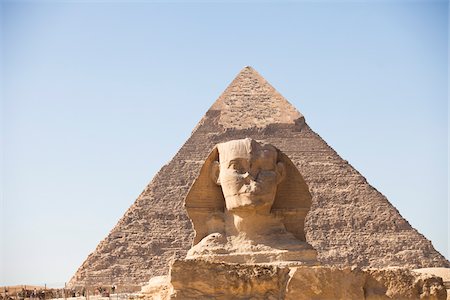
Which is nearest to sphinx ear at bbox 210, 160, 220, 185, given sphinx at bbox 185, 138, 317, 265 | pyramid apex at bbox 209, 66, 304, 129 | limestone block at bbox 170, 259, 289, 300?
sphinx at bbox 185, 138, 317, 265

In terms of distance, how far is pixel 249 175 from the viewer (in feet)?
27.9

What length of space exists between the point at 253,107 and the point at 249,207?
11938 cm

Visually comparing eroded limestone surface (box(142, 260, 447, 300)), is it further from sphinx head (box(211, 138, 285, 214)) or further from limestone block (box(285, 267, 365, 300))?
sphinx head (box(211, 138, 285, 214))

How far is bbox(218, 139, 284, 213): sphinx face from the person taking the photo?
8.46 meters

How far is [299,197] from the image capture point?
8.84 m

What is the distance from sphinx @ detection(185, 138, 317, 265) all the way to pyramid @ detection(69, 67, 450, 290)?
112880 mm

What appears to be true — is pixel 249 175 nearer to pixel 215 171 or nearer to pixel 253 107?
pixel 215 171

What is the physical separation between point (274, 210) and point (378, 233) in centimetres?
12105

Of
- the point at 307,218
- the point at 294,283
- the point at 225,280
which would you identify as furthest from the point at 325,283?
the point at 307,218

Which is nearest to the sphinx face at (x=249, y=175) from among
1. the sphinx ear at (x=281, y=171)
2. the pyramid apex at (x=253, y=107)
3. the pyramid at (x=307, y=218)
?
the sphinx ear at (x=281, y=171)

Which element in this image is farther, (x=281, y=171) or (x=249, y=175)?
(x=281, y=171)

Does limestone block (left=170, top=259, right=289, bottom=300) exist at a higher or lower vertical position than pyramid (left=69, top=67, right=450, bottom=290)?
lower

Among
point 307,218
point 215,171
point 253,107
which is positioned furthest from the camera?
point 253,107

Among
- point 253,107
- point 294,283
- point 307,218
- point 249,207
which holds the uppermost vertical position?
point 253,107
